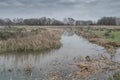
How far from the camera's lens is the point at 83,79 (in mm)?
11594

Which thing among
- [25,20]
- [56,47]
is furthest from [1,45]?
[25,20]

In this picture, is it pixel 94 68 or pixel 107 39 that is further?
pixel 107 39

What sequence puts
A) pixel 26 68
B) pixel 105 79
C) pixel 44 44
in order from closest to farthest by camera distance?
pixel 105 79 → pixel 26 68 → pixel 44 44

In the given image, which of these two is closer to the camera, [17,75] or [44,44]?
[17,75]

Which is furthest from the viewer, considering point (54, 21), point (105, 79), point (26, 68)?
point (54, 21)

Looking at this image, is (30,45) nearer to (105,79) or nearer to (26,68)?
(26,68)

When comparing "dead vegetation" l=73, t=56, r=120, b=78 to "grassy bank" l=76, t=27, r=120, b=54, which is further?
"grassy bank" l=76, t=27, r=120, b=54

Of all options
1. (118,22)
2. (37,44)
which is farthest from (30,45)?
(118,22)

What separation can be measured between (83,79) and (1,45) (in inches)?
470

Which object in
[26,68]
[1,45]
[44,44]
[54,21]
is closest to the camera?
[26,68]

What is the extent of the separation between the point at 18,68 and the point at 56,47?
11459 millimetres

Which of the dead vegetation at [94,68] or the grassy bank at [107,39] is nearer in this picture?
the dead vegetation at [94,68]

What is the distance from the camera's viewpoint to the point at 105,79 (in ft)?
38.0

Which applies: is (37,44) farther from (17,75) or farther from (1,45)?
(17,75)
